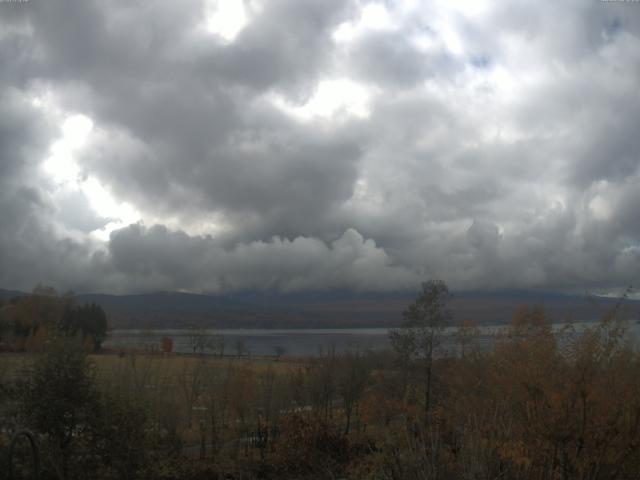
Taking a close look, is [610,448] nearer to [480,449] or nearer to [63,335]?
[480,449]

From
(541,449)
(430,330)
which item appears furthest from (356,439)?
(541,449)

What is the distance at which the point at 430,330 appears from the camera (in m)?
30.4

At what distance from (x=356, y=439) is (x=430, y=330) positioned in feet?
28.2

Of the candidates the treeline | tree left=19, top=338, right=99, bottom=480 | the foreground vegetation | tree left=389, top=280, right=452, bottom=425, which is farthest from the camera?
the treeline

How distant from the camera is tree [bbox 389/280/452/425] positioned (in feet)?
98.4

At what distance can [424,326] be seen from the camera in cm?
3050

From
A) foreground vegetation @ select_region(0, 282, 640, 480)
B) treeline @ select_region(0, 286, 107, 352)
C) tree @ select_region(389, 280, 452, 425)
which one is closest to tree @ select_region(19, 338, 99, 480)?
foreground vegetation @ select_region(0, 282, 640, 480)

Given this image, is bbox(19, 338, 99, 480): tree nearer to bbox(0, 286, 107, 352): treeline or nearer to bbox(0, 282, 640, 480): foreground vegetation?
bbox(0, 282, 640, 480): foreground vegetation

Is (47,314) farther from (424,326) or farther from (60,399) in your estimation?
(60,399)

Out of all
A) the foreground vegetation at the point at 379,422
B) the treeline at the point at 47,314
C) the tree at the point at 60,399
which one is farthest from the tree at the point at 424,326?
the treeline at the point at 47,314

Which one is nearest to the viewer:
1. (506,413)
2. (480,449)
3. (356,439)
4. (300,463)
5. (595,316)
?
(480,449)

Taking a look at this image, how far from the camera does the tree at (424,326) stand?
30.0m

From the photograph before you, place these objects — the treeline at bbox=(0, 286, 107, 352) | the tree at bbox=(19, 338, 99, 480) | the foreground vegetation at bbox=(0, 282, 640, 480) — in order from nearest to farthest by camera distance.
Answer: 1. the foreground vegetation at bbox=(0, 282, 640, 480)
2. the tree at bbox=(19, 338, 99, 480)
3. the treeline at bbox=(0, 286, 107, 352)

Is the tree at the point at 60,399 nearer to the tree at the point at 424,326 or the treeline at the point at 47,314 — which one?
the tree at the point at 424,326
